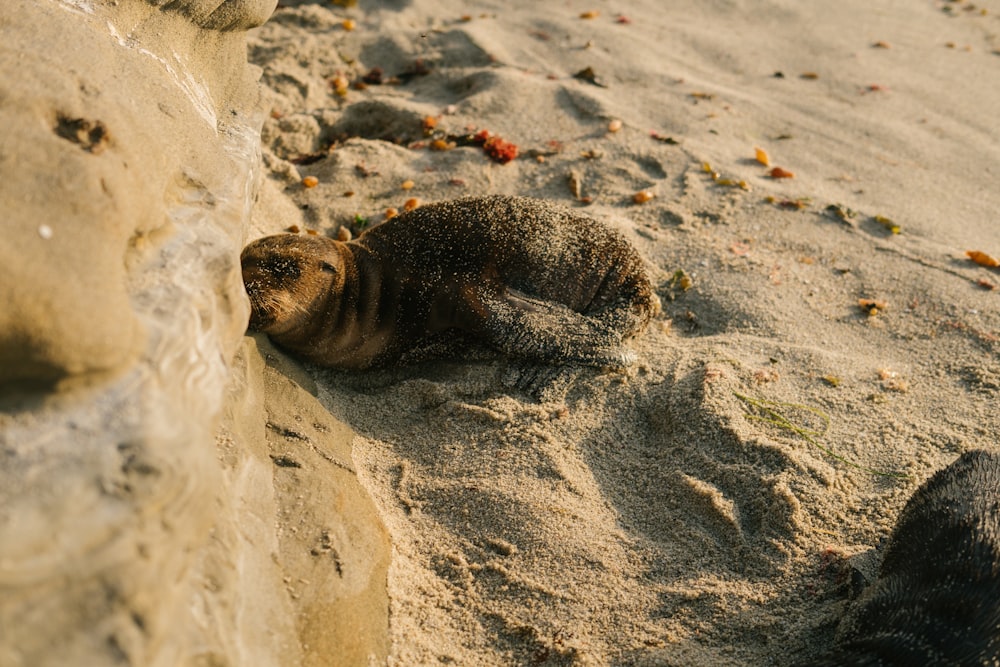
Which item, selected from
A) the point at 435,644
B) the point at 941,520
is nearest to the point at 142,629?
the point at 435,644

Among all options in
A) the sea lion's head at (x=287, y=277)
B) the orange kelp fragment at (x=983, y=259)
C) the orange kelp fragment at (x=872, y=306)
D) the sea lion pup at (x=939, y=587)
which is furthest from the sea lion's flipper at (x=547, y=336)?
the orange kelp fragment at (x=983, y=259)

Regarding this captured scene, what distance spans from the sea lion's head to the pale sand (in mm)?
419

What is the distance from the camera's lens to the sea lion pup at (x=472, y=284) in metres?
4.38

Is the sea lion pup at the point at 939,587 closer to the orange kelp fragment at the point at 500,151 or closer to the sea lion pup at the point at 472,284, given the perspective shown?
the sea lion pup at the point at 472,284

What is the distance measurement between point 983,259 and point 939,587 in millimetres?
3116

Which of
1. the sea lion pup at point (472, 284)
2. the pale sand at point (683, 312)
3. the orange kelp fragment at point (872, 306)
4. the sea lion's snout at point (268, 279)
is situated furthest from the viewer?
the orange kelp fragment at point (872, 306)

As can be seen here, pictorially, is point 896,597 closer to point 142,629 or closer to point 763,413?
point 763,413

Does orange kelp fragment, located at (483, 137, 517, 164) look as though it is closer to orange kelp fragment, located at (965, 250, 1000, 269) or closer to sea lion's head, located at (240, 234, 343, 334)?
sea lion's head, located at (240, 234, 343, 334)

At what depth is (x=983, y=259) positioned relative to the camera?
17.2 ft

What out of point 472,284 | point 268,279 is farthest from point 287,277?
point 472,284

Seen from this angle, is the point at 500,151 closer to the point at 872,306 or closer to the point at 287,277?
the point at 287,277

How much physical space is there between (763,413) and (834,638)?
126 centimetres

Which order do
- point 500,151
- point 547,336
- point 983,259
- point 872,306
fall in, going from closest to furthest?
point 547,336
point 872,306
point 983,259
point 500,151

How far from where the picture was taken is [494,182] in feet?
19.2
